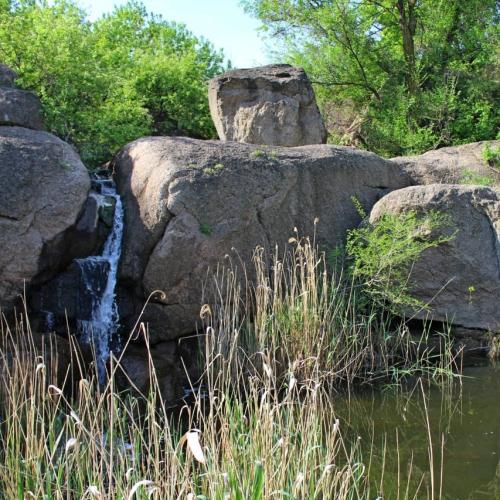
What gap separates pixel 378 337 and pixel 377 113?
7.23 meters

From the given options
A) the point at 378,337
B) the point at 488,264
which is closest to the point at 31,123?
the point at 378,337

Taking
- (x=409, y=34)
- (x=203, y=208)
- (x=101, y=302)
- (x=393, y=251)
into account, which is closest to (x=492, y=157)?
(x=393, y=251)

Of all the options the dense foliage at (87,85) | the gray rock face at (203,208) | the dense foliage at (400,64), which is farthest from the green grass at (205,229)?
the dense foliage at (400,64)

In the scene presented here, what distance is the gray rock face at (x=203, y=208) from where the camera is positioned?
6582mm

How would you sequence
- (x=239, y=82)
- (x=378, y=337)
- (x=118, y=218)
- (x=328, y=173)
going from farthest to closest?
(x=239, y=82) → (x=328, y=173) → (x=118, y=218) → (x=378, y=337)

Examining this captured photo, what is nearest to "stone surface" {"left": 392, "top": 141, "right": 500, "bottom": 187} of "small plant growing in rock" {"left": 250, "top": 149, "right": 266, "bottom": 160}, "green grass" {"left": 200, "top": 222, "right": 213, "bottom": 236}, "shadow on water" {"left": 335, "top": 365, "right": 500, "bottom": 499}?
"small plant growing in rock" {"left": 250, "top": 149, "right": 266, "bottom": 160}

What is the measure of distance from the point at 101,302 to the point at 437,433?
325 cm

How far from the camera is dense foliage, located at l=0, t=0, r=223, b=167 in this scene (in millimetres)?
8719

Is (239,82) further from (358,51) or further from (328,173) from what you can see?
(358,51)

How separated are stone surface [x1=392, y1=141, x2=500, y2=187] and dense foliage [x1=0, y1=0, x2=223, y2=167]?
11.9 ft

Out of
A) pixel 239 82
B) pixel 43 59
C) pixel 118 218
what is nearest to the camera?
pixel 118 218

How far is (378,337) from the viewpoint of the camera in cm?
652

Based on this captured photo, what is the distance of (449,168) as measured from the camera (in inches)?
355

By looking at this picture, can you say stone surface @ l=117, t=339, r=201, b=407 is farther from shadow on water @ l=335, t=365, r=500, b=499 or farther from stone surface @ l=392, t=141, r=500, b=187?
stone surface @ l=392, t=141, r=500, b=187
